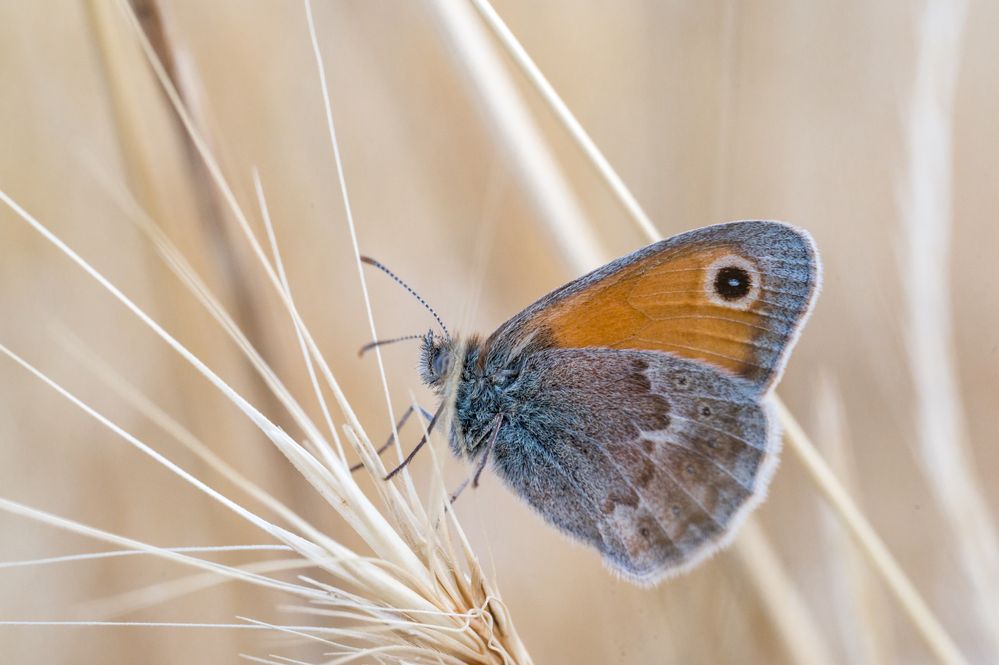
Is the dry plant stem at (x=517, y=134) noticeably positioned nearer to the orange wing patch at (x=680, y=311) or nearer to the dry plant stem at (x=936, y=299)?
the orange wing patch at (x=680, y=311)

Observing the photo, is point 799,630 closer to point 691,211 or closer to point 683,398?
point 683,398

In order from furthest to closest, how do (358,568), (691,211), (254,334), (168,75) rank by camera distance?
(691,211), (254,334), (168,75), (358,568)

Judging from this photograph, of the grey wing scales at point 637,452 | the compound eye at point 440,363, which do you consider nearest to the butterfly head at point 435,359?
the compound eye at point 440,363

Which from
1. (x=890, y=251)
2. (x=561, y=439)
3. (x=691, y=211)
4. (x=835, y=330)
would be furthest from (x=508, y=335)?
(x=890, y=251)

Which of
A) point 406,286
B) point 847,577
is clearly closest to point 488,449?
point 406,286

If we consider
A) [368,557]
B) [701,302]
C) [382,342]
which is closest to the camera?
[368,557]

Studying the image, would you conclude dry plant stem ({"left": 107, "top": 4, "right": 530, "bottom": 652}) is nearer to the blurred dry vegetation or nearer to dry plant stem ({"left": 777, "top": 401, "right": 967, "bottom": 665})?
the blurred dry vegetation

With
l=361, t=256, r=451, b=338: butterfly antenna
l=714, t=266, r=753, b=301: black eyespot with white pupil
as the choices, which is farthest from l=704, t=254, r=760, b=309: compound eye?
l=361, t=256, r=451, b=338: butterfly antenna

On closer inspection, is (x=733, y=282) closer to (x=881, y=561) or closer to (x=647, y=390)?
(x=647, y=390)
